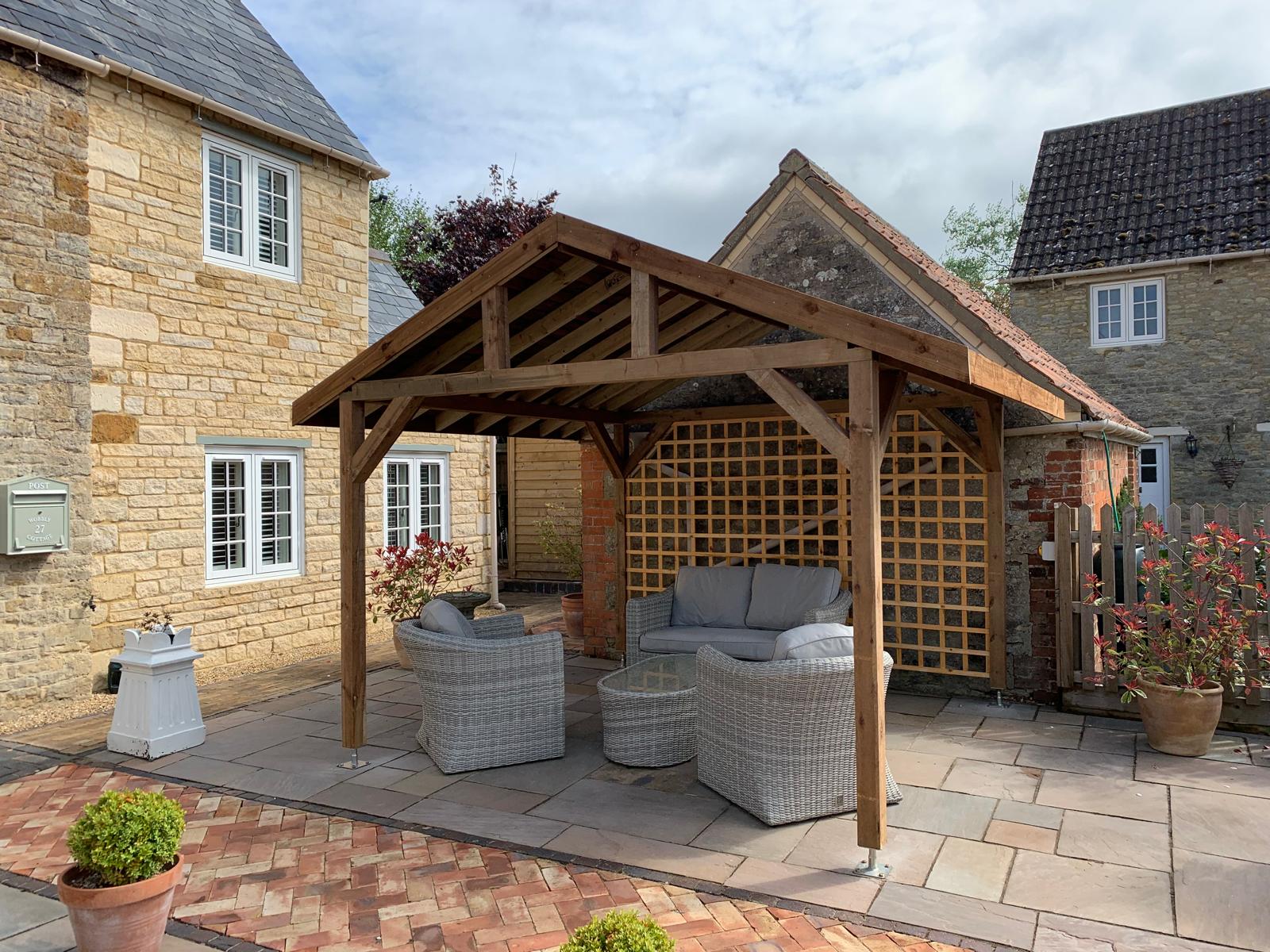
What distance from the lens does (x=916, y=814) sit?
4590mm

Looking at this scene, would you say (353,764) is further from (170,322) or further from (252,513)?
(170,322)

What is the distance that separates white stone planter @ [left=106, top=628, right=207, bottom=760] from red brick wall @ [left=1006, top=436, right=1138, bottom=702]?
20.1ft

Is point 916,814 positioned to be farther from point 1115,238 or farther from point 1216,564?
point 1115,238

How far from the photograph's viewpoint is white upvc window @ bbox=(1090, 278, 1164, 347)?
15281 mm

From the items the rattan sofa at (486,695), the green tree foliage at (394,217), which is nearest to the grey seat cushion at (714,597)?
the rattan sofa at (486,695)

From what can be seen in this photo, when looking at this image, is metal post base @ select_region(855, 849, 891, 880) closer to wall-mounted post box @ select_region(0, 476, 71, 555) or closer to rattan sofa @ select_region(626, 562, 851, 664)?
rattan sofa @ select_region(626, 562, 851, 664)

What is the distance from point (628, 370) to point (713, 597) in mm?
3433

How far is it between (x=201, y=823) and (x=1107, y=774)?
5.18 m

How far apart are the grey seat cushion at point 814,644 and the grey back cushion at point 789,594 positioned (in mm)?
2600

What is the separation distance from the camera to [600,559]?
8875mm

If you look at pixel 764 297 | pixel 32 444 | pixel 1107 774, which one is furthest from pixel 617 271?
pixel 32 444

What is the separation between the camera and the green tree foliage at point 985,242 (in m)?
30.9

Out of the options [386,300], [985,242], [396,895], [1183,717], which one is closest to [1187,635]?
[1183,717]

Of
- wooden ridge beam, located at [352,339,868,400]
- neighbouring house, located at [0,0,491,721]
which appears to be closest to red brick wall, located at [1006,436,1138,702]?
wooden ridge beam, located at [352,339,868,400]
